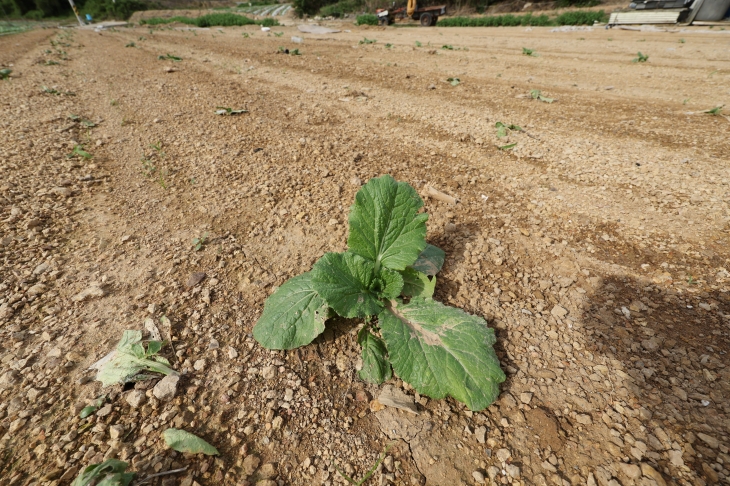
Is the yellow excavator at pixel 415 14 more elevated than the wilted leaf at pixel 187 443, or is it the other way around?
the yellow excavator at pixel 415 14

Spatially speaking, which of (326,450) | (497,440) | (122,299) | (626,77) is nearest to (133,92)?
(122,299)

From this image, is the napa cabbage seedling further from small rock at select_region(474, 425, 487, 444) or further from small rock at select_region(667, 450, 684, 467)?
small rock at select_region(667, 450, 684, 467)

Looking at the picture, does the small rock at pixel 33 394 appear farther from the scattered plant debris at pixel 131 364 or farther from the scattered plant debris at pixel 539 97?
the scattered plant debris at pixel 539 97

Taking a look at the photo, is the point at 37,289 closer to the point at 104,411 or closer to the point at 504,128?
the point at 104,411

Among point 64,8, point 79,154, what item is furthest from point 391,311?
point 64,8

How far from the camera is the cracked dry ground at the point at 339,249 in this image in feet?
4.15

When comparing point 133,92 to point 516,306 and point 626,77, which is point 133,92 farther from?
point 626,77

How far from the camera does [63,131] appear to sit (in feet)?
12.9

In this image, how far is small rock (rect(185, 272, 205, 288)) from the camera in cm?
193

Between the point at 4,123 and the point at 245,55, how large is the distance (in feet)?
22.0

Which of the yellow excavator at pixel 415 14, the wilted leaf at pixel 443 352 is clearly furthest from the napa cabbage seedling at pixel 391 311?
the yellow excavator at pixel 415 14

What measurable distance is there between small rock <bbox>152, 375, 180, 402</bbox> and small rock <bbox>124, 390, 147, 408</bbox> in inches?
1.7

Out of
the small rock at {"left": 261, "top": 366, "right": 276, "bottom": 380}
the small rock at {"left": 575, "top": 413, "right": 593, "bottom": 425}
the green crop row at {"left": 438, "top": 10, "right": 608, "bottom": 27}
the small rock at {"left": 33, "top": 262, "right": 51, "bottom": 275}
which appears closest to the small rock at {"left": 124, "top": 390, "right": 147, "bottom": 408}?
the small rock at {"left": 261, "top": 366, "right": 276, "bottom": 380}

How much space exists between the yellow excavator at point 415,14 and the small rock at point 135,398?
26.6 meters
